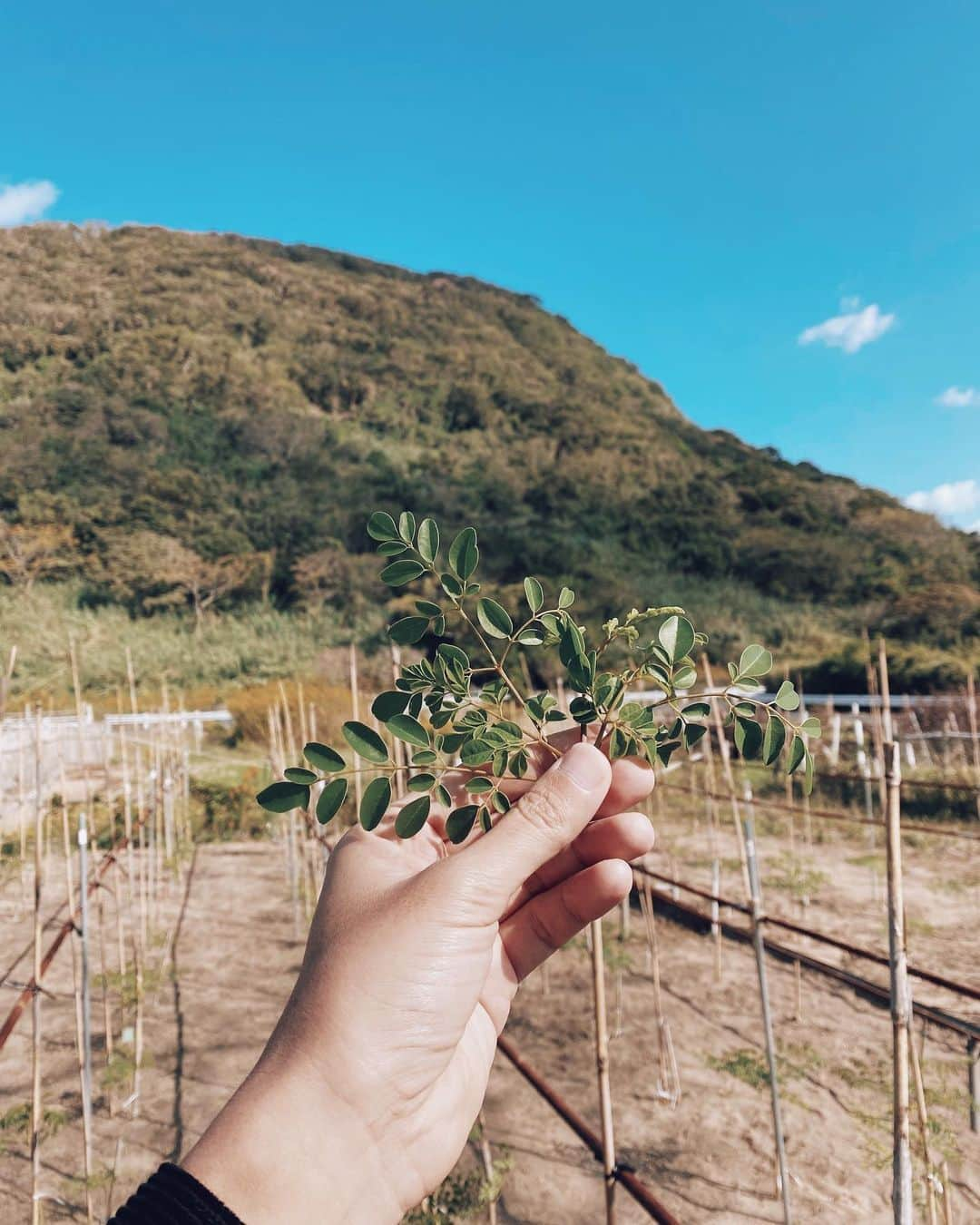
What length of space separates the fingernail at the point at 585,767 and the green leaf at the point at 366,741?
0.65ft

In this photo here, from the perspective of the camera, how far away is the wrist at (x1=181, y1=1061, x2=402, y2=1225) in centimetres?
73

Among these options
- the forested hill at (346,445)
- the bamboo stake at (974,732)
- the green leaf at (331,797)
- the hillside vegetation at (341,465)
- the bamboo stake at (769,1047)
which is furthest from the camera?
the forested hill at (346,445)

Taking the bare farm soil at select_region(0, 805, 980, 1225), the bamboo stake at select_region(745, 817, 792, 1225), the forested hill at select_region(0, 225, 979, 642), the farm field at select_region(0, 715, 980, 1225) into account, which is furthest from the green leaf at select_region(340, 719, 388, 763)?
the forested hill at select_region(0, 225, 979, 642)

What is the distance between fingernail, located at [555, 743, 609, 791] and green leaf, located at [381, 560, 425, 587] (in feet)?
0.89

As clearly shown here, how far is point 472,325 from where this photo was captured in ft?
118

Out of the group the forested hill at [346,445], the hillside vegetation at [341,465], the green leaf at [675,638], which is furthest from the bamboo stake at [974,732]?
the forested hill at [346,445]

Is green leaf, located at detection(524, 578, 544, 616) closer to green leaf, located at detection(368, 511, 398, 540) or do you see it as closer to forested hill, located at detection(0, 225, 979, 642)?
green leaf, located at detection(368, 511, 398, 540)

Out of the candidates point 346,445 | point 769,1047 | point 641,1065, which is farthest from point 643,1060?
point 346,445

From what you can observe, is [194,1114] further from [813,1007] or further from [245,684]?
[245,684]

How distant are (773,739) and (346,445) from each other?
24487 mm

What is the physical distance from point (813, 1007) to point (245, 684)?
1247cm

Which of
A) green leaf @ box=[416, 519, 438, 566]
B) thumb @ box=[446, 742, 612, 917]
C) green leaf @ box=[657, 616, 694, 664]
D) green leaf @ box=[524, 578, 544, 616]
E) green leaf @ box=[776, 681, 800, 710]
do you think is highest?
green leaf @ box=[416, 519, 438, 566]

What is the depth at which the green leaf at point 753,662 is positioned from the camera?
89 centimetres

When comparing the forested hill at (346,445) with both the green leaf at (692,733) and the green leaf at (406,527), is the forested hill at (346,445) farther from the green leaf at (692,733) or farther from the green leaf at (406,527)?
the green leaf at (406,527)
